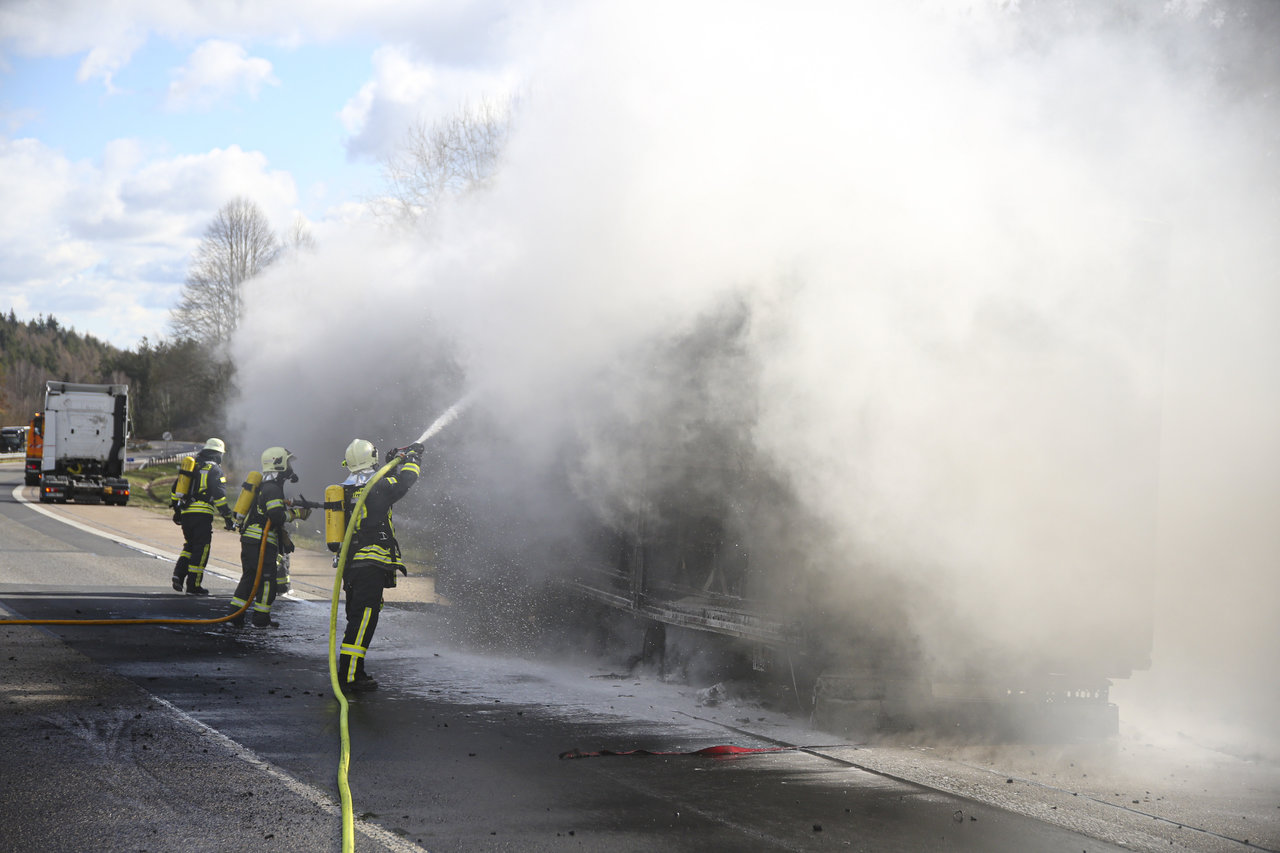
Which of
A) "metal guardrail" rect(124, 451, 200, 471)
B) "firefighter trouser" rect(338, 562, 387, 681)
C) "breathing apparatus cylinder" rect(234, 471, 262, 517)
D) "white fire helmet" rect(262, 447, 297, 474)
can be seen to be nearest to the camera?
"firefighter trouser" rect(338, 562, 387, 681)

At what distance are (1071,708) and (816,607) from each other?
1.79m

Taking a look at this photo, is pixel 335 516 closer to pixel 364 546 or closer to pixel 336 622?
pixel 364 546

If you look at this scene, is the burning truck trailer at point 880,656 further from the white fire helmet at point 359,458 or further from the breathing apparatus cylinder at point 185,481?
the breathing apparatus cylinder at point 185,481

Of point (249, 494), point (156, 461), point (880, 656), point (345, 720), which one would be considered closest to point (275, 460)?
point (249, 494)

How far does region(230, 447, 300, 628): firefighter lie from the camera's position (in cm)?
995

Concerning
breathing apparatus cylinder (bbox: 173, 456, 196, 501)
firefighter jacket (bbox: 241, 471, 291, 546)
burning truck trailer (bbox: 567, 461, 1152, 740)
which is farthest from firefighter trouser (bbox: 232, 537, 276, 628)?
burning truck trailer (bbox: 567, 461, 1152, 740)

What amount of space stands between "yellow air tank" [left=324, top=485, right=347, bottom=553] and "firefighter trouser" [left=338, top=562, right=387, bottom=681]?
0.28 meters

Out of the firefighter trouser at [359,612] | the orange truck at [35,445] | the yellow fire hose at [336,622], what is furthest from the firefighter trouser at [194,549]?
the orange truck at [35,445]

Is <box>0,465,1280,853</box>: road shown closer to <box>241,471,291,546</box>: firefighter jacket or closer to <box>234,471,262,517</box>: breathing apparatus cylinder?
<box>241,471,291,546</box>: firefighter jacket

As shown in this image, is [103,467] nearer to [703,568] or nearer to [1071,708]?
[703,568]

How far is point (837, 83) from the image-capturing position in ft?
24.2

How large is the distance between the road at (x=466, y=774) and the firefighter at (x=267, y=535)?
4.93ft

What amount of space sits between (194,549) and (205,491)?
0.66 m

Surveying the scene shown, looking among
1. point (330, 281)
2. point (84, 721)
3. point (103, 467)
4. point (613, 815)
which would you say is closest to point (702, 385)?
point (613, 815)
